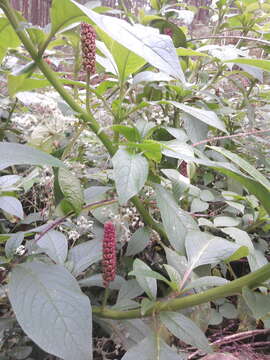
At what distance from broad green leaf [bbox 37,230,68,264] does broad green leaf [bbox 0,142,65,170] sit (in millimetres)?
221

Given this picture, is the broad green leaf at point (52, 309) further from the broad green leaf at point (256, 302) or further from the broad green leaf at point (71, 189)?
the broad green leaf at point (256, 302)

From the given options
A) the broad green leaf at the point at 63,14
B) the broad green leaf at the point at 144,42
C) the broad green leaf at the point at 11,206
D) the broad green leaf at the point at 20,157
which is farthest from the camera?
the broad green leaf at the point at 11,206

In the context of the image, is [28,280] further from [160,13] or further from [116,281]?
[160,13]

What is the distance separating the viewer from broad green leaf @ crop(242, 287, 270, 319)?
550 millimetres

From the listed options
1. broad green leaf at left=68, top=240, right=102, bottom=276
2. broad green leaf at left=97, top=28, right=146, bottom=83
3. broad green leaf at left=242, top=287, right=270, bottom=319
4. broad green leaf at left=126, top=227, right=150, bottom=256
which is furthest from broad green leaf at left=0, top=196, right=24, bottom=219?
broad green leaf at left=242, top=287, right=270, bottom=319

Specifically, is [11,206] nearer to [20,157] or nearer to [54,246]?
[54,246]

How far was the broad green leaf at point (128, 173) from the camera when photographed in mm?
517

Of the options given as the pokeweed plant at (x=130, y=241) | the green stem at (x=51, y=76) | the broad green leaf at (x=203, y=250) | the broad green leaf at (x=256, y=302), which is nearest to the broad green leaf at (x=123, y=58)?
the pokeweed plant at (x=130, y=241)

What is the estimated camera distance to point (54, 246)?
27.5 inches

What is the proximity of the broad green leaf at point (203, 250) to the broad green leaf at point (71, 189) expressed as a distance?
213 mm

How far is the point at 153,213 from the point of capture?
36.6 inches

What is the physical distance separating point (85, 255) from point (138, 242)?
12 centimetres

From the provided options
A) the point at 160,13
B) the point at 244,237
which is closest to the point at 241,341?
the point at 244,237

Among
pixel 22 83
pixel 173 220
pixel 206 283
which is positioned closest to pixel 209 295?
pixel 206 283
